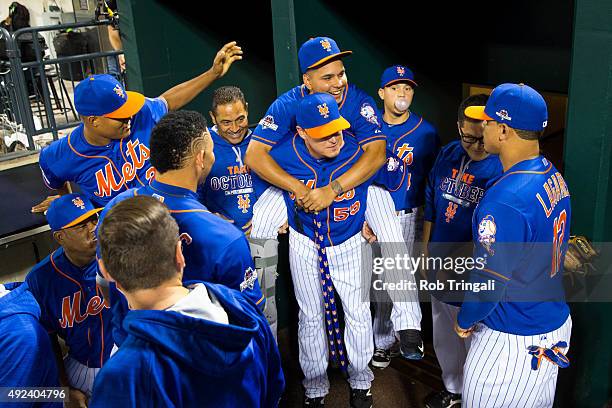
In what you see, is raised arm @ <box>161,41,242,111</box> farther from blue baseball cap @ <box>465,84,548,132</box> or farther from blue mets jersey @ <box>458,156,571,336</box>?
blue mets jersey @ <box>458,156,571,336</box>

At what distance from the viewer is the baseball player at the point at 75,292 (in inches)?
104

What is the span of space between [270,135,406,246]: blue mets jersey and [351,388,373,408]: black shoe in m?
0.85

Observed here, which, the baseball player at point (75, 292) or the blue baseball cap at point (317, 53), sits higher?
the blue baseball cap at point (317, 53)

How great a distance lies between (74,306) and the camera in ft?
8.87

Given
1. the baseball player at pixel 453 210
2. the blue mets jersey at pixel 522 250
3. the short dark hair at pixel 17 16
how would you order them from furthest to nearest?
the short dark hair at pixel 17 16 < the baseball player at pixel 453 210 < the blue mets jersey at pixel 522 250

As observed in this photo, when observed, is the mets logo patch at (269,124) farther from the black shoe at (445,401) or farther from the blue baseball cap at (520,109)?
the black shoe at (445,401)

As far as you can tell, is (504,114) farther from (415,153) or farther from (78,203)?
(78,203)

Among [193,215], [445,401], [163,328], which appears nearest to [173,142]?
[193,215]

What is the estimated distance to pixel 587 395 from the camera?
2914 mm

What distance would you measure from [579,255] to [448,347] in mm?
882

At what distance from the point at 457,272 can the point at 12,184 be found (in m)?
3.58

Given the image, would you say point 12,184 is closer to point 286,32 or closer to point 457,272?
point 286,32

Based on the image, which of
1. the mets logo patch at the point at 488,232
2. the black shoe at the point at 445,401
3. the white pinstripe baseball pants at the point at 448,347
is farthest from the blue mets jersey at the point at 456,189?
the black shoe at the point at 445,401

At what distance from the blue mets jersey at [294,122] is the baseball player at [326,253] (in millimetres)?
55
